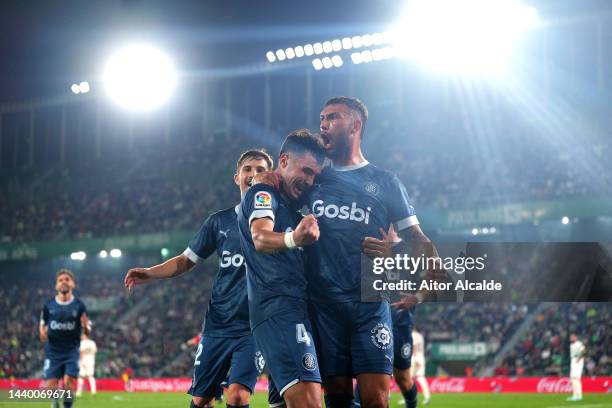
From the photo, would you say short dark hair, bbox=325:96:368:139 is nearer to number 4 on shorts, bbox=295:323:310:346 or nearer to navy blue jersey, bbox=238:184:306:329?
navy blue jersey, bbox=238:184:306:329

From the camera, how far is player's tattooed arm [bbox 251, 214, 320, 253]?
5484 millimetres

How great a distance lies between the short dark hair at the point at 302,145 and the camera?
20.2 feet

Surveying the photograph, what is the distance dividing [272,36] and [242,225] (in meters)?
32.2

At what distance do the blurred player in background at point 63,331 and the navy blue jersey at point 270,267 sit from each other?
8978 millimetres

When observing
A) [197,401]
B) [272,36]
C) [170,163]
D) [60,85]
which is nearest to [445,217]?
[272,36]

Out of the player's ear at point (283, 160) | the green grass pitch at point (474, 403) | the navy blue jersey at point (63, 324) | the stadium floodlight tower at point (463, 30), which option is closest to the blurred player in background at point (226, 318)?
the player's ear at point (283, 160)

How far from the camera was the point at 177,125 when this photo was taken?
49281mm

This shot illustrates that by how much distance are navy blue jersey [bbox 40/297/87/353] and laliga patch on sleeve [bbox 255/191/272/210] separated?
370 inches

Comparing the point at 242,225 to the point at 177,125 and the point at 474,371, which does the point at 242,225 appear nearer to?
the point at 474,371

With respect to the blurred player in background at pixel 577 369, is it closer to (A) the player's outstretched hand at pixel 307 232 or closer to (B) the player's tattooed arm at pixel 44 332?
(B) the player's tattooed arm at pixel 44 332

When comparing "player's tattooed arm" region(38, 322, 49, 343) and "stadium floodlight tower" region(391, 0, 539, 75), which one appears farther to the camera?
"stadium floodlight tower" region(391, 0, 539, 75)

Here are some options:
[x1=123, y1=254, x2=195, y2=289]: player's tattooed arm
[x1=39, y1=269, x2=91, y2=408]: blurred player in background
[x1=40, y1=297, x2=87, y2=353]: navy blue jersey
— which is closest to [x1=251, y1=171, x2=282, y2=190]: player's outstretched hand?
[x1=123, y1=254, x2=195, y2=289]: player's tattooed arm

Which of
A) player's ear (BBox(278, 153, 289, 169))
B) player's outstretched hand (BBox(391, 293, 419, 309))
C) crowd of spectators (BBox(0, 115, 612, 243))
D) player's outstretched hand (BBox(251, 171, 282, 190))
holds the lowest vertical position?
player's outstretched hand (BBox(391, 293, 419, 309))

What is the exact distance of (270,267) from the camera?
6.00 metres
